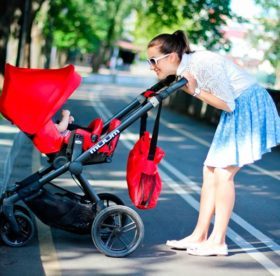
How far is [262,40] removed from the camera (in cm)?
3247

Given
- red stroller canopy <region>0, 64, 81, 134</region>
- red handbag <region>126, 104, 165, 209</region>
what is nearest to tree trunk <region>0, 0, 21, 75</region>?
red stroller canopy <region>0, 64, 81, 134</region>

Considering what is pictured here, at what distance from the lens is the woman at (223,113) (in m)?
5.32

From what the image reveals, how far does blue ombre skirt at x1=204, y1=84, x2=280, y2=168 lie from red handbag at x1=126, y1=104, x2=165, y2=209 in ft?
1.77

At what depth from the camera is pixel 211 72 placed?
529 centimetres

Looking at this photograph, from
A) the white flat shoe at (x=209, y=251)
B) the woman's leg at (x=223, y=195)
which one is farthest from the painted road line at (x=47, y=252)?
the woman's leg at (x=223, y=195)

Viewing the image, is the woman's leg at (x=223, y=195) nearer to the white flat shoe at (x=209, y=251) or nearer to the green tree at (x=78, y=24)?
the white flat shoe at (x=209, y=251)

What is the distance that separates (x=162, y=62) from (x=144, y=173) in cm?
86

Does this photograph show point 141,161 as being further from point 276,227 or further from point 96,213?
point 276,227

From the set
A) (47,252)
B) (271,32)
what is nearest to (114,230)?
(47,252)

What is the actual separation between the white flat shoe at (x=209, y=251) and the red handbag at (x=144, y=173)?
54 cm

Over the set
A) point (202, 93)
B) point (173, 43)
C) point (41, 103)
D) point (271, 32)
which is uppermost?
point (173, 43)

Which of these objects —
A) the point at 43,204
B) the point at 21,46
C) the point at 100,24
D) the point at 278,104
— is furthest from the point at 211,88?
the point at 100,24

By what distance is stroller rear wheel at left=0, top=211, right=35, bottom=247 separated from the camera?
5.56 m

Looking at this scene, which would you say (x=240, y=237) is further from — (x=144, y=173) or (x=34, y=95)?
(x=34, y=95)
